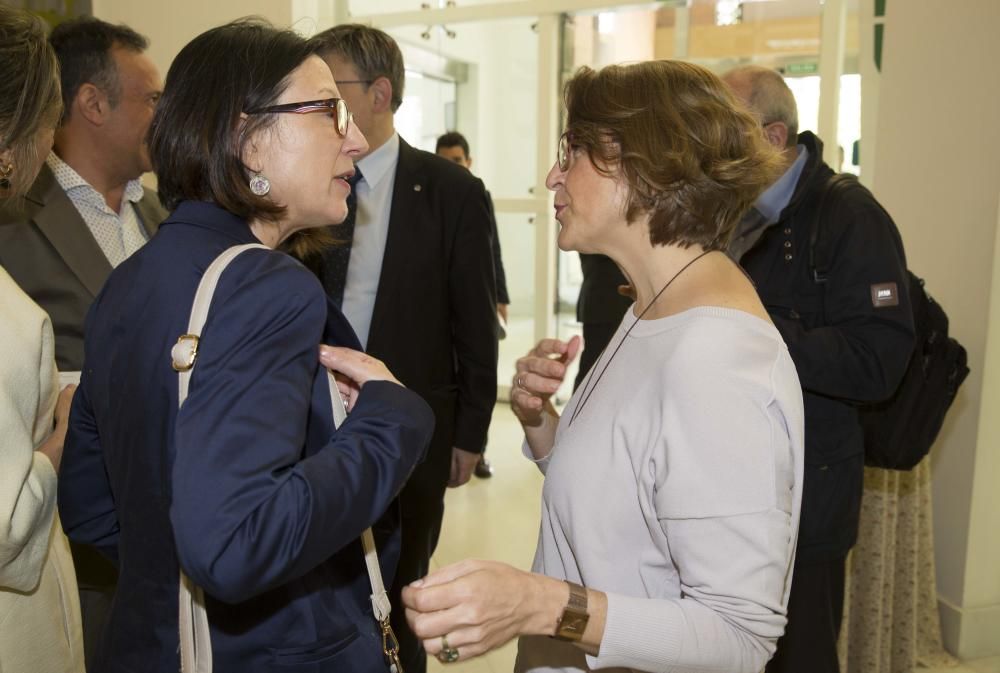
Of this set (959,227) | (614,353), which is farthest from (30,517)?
(959,227)

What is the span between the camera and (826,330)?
78.1 inches

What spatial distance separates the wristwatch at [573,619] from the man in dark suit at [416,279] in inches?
54.3

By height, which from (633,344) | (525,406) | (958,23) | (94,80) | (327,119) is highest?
(958,23)

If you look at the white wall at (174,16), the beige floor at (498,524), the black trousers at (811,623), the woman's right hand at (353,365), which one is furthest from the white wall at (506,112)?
the woman's right hand at (353,365)

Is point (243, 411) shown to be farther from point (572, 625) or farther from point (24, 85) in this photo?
point (24, 85)

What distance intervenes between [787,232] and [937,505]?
169 cm

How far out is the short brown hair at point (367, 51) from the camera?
2494 millimetres

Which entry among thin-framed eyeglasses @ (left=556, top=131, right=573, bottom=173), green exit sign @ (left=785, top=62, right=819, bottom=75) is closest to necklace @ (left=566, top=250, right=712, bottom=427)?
thin-framed eyeglasses @ (left=556, top=131, right=573, bottom=173)

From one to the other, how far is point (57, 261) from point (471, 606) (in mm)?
1784

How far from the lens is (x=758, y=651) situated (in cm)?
110

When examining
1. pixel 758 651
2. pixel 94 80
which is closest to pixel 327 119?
pixel 758 651

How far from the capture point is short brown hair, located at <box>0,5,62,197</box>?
4.33 feet

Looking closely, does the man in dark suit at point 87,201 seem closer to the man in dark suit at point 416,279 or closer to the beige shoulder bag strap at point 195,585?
the man in dark suit at point 416,279

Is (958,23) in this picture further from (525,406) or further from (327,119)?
(327,119)
